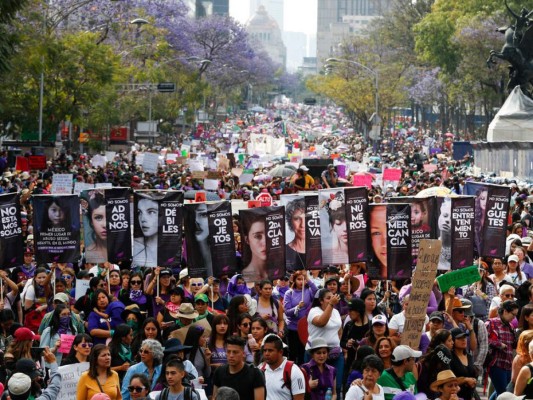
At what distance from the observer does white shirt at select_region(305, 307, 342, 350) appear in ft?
44.0

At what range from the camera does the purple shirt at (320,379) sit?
39.2 feet

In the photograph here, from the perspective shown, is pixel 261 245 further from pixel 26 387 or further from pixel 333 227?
pixel 26 387

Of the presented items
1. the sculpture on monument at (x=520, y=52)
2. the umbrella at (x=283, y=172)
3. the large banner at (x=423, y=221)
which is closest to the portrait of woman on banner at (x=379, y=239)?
the large banner at (x=423, y=221)

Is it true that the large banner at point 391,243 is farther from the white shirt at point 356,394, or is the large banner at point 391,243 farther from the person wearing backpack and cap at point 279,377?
the white shirt at point 356,394

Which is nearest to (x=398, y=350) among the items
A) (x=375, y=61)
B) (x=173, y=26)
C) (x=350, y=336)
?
(x=350, y=336)

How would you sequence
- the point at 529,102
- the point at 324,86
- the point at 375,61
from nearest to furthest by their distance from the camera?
the point at 529,102 < the point at 375,61 < the point at 324,86

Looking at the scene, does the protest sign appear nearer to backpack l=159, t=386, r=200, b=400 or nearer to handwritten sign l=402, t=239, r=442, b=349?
backpack l=159, t=386, r=200, b=400

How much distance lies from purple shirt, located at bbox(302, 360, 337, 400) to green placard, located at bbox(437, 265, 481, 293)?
202 cm

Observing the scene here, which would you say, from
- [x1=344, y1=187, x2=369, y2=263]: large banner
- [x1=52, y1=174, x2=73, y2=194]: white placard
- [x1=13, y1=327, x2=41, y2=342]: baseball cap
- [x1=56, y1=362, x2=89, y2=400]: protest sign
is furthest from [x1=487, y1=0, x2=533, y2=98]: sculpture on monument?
[x1=56, y1=362, x2=89, y2=400]: protest sign

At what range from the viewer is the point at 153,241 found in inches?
634

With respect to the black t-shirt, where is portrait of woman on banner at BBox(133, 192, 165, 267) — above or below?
above

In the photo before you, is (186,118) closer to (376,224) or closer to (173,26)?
(173,26)

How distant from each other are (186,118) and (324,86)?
51.1ft

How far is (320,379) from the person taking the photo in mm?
11984
